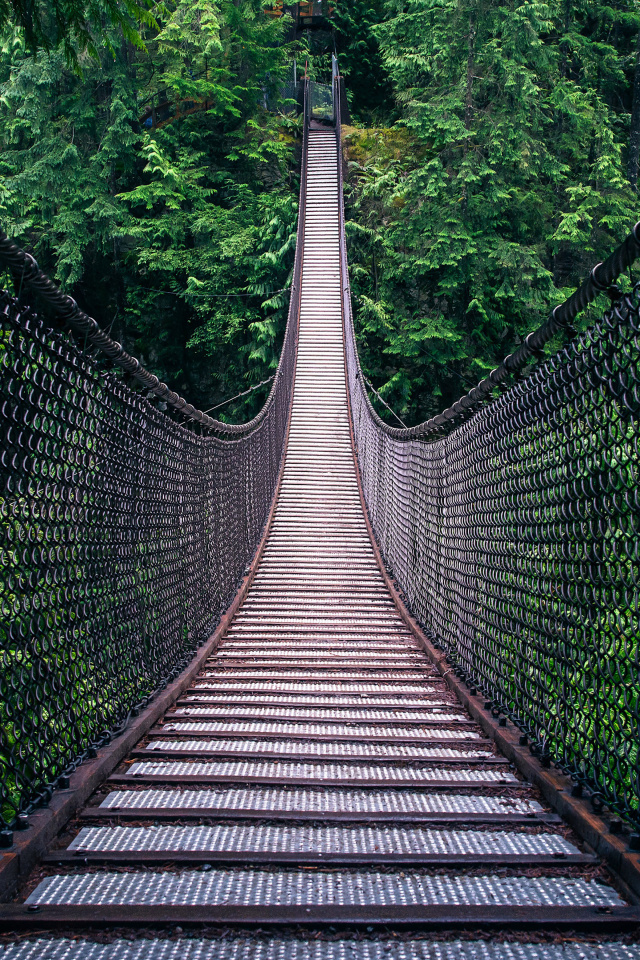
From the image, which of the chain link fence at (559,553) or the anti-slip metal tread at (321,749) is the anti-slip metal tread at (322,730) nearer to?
the anti-slip metal tread at (321,749)

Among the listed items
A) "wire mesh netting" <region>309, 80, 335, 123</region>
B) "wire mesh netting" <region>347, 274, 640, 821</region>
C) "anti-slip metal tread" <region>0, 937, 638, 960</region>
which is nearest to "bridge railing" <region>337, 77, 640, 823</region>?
"wire mesh netting" <region>347, 274, 640, 821</region>

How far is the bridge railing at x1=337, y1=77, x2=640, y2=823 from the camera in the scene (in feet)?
4.76

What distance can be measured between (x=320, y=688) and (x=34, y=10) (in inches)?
99.5

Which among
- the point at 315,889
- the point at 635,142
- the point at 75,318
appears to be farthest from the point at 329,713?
the point at 635,142

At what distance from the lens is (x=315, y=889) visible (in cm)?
126

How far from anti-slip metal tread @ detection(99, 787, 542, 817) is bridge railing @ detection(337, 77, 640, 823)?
8.9 inches

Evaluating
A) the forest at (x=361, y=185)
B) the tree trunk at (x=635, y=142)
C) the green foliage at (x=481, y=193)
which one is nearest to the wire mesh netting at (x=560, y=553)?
the green foliage at (x=481, y=193)

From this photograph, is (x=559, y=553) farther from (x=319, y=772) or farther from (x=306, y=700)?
(x=306, y=700)

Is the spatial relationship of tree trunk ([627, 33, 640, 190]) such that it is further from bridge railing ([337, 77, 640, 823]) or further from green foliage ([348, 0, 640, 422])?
bridge railing ([337, 77, 640, 823])

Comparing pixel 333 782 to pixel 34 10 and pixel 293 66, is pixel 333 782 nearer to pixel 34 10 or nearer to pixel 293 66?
pixel 34 10

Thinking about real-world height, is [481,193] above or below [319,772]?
above

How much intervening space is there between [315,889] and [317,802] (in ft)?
1.47

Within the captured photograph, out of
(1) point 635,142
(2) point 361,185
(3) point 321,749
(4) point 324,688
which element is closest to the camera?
(3) point 321,749

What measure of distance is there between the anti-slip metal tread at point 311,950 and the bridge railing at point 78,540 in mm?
327
